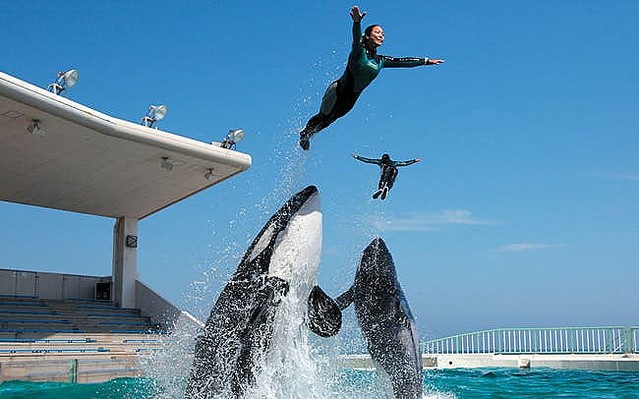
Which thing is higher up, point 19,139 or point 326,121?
point 19,139

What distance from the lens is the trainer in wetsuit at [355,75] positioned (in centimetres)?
709

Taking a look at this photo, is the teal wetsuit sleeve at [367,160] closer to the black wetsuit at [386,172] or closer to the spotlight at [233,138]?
the black wetsuit at [386,172]

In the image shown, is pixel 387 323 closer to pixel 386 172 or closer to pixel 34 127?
pixel 386 172

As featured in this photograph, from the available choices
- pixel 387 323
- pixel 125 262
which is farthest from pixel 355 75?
pixel 125 262

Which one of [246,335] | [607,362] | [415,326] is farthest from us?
[607,362]

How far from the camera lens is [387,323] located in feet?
27.0

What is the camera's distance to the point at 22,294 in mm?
24703

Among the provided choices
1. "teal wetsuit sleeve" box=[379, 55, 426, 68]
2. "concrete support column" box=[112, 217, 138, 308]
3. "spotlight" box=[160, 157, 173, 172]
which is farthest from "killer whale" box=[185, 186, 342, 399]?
"concrete support column" box=[112, 217, 138, 308]

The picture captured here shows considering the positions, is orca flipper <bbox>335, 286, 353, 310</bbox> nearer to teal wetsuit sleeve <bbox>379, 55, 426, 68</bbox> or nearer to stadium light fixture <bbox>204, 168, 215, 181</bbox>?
teal wetsuit sleeve <bbox>379, 55, 426, 68</bbox>

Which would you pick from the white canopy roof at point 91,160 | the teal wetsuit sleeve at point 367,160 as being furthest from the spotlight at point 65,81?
the teal wetsuit sleeve at point 367,160

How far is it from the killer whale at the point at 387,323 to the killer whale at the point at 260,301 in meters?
0.84

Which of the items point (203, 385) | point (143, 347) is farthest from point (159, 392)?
point (143, 347)

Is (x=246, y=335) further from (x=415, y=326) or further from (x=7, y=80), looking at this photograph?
(x=7, y=80)

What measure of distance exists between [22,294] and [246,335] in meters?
20.1
